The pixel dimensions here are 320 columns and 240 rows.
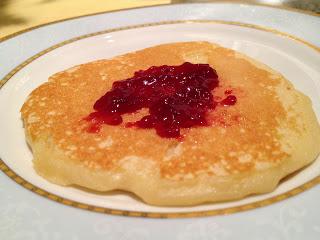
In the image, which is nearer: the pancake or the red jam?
the pancake

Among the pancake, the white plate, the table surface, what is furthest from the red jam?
the table surface

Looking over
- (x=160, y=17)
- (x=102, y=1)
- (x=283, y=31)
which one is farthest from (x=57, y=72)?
(x=283, y=31)

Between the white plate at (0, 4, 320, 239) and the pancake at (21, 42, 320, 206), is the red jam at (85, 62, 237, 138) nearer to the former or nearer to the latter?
the pancake at (21, 42, 320, 206)

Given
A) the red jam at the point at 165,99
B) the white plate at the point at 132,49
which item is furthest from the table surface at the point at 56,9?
the red jam at the point at 165,99

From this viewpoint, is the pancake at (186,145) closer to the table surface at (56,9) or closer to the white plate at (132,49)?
the white plate at (132,49)

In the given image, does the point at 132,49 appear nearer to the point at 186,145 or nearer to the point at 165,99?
the point at 165,99
